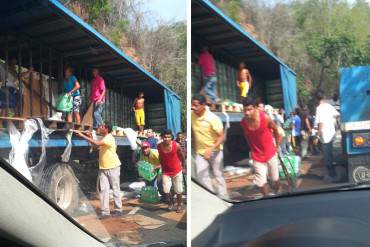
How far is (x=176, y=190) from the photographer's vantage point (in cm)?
241

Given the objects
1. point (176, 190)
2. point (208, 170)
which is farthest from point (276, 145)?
point (176, 190)

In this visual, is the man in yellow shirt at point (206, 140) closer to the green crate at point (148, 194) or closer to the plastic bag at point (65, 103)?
the green crate at point (148, 194)

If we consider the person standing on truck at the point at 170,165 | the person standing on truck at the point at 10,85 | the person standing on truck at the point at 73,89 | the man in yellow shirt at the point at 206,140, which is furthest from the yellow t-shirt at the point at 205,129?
the person standing on truck at the point at 10,85

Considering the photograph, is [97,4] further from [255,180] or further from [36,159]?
[255,180]

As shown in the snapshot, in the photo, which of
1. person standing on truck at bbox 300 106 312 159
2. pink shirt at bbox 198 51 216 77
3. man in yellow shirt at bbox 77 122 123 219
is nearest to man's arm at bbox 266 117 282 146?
person standing on truck at bbox 300 106 312 159

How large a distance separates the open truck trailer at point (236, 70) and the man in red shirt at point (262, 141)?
5 cm

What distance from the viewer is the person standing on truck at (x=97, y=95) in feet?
7.64

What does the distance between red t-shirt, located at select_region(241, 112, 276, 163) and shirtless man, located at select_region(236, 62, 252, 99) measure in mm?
139

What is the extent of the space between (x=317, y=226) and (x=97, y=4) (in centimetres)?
156

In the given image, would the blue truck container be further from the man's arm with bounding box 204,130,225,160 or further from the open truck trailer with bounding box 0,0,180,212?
the open truck trailer with bounding box 0,0,180,212

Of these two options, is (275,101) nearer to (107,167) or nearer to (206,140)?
(206,140)

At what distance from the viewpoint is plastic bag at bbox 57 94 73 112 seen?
89.2 inches

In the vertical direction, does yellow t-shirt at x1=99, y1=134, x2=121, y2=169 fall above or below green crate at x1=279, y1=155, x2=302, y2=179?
above

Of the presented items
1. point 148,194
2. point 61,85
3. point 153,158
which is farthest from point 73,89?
point 148,194
